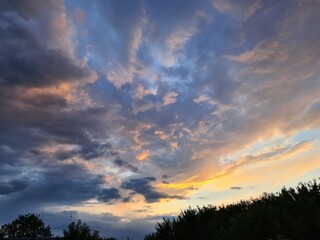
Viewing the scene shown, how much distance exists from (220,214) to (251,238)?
7.25 meters

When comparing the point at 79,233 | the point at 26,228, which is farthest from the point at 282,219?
the point at 26,228

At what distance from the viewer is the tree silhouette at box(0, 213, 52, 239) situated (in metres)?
103

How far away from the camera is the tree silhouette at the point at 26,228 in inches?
4063

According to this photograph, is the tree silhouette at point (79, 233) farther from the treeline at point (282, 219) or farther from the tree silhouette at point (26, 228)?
the tree silhouette at point (26, 228)

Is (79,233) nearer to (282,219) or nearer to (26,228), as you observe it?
(282,219)

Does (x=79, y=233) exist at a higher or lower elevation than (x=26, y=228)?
lower

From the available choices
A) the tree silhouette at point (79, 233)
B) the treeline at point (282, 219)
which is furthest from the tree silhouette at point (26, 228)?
the treeline at point (282, 219)

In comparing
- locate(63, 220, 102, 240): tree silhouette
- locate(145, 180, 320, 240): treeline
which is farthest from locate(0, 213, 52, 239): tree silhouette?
locate(145, 180, 320, 240): treeline

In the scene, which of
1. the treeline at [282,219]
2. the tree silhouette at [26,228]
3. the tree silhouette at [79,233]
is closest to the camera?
the treeline at [282,219]

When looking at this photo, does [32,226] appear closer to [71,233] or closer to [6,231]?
[6,231]

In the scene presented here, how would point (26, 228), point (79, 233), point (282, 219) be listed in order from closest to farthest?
point (282, 219)
point (79, 233)
point (26, 228)

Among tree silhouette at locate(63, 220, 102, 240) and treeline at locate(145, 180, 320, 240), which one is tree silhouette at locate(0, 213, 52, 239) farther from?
treeline at locate(145, 180, 320, 240)

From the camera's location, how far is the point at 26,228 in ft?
344

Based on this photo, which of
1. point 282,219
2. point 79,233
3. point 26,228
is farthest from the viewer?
point 26,228
